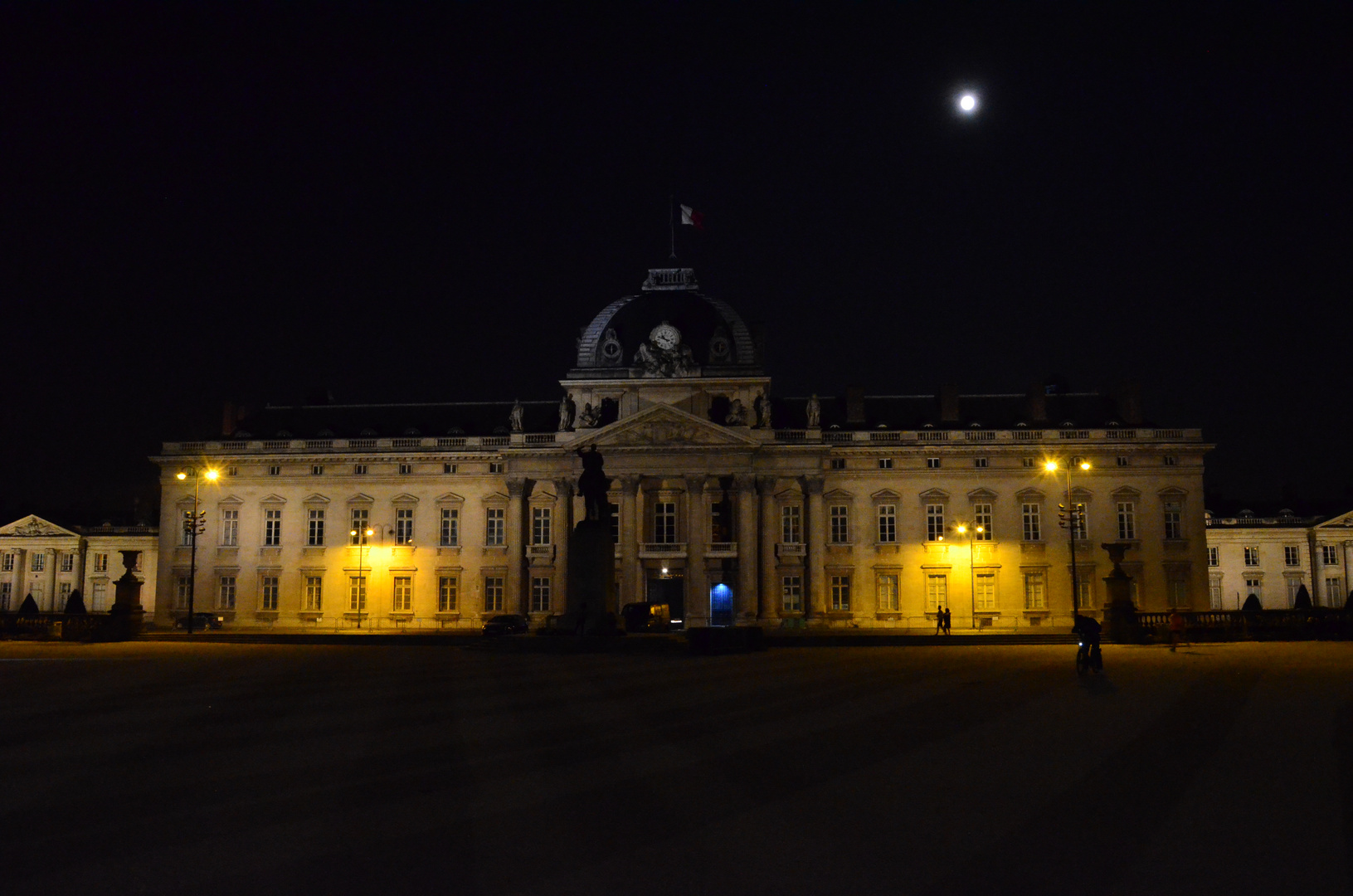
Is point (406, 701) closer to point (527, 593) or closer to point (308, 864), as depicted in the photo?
point (308, 864)

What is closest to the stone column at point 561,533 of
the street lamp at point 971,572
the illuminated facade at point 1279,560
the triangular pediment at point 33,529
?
the street lamp at point 971,572

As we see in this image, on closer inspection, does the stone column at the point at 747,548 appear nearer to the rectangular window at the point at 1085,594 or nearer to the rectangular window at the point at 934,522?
the rectangular window at the point at 934,522

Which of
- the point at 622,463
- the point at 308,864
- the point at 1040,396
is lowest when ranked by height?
the point at 308,864

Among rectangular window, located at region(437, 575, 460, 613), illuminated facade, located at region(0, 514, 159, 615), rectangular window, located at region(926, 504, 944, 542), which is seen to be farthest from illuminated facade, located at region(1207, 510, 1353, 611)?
illuminated facade, located at region(0, 514, 159, 615)

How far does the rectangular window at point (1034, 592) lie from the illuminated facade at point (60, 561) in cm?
7178

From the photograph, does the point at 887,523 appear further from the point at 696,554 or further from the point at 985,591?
the point at 696,554

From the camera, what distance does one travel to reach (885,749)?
1501 centimetres

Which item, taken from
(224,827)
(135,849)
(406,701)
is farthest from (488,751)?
(406,701)

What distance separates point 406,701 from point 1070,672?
1652cm

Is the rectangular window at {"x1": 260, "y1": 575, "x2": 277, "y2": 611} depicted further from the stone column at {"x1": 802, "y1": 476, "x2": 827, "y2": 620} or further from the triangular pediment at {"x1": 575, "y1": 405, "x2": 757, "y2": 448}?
the stone column at {"x1": 802, "y1": 476, "x2": 827, "y2": 620}

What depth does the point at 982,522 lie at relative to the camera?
69188 mm

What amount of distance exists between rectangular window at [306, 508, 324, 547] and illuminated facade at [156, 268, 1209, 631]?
149 mm

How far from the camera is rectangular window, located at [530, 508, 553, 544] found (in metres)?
70.8

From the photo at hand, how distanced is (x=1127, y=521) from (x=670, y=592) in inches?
1117
